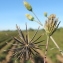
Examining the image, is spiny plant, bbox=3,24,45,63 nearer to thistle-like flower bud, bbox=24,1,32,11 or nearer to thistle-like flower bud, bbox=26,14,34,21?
thistle-like flower bud, bbox=26,14,34,21

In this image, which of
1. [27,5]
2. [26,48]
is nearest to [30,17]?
[27,5]

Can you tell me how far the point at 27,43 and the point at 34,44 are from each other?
12 centimetres

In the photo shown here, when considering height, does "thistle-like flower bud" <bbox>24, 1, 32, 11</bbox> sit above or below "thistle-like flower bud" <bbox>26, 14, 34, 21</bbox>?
above

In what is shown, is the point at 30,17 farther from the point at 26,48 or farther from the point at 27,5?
the point at 26,48

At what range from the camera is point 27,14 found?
119 inches

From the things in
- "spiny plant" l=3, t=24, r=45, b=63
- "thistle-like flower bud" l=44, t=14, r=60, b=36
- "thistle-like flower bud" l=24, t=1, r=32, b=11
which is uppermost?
"thistle-like flower bud" l=24, t=1, r=32, b=11

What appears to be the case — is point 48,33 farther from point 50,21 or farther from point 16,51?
point 16,51

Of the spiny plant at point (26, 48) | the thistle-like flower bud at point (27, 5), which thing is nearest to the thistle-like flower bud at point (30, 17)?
the thistle-like flower bud at point (27, 5)

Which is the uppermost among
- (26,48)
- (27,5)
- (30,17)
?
(27,5)

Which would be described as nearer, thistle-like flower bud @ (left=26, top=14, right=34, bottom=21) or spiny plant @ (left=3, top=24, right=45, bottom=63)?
thistle-like flower bud @ (left=26, top=14, right=34, bottom=21)

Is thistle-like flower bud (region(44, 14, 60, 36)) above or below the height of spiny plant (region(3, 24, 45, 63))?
above

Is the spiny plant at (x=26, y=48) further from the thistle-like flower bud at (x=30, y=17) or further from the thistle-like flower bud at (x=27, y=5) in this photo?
the thistle-like flower bud at (x=27, y=5)

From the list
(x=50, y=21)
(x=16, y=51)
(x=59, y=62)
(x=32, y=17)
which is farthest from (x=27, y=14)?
(x=59, y=62)

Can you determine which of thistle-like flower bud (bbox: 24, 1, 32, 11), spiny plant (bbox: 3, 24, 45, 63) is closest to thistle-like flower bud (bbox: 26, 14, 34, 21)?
thistle-like flower bud (bbox: 24, 1, 32, 11)
